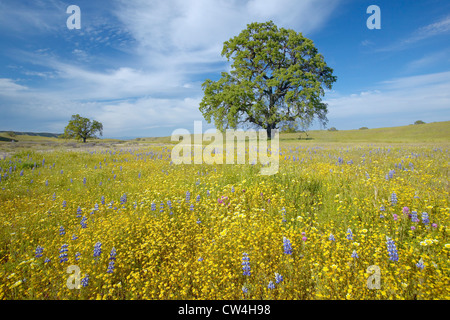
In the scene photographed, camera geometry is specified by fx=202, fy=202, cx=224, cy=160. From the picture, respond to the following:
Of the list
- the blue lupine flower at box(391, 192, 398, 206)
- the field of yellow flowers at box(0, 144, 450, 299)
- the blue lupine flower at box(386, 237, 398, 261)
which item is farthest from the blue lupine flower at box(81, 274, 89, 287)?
the blue lupine flower at box(391, 192, 398, 206)

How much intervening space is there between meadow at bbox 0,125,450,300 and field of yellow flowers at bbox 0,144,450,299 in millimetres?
22

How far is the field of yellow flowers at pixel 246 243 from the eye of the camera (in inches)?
102

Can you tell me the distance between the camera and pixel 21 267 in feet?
11.0

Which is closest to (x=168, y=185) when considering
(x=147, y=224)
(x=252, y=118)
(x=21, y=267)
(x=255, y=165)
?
(x=147, y=224)

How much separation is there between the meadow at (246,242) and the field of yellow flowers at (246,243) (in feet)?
0.07

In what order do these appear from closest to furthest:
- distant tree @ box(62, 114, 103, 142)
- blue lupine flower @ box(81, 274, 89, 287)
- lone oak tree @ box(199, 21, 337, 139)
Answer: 1. blue lupine flower @ box(81, 274, 89, 287)
2. lone oak tree @ box(199, 21, 337, 139)
3. distant tree @ box(62, 114, 103, 142)

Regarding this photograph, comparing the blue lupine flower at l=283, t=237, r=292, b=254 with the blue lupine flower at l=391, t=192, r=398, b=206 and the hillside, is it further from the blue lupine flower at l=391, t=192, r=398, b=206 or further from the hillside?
the hillside

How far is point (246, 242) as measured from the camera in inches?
135

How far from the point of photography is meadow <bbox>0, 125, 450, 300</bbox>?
2607 millimetres

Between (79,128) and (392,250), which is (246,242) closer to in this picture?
(392,250)

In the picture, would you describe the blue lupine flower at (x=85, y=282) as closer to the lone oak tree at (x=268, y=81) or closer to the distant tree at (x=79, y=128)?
the lone oak tree at (x=268, y=81)

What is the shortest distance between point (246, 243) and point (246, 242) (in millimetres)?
61
